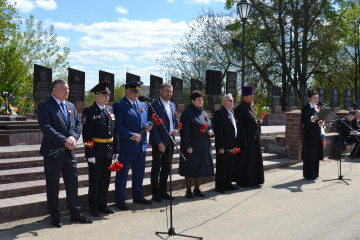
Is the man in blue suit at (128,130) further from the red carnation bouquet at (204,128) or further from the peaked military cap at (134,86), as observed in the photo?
the red carnation bouquet at (204,128)

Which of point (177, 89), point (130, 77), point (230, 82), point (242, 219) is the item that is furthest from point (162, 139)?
point (230, 82)

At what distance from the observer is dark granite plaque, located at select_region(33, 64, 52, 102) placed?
508 inches

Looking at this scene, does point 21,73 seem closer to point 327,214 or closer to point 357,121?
point 357,121

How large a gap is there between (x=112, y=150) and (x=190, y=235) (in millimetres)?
1678

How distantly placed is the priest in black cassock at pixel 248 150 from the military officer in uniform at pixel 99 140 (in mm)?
3116

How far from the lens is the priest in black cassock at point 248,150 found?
7.86 m

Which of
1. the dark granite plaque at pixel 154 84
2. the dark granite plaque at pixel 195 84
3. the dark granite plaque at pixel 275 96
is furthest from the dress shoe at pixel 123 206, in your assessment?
the dark granite plaque at pixel 275 96

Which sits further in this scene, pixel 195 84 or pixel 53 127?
pixel 195 84

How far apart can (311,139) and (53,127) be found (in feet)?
19.3

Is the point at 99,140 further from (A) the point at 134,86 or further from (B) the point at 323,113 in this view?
(B) the point at 323,113

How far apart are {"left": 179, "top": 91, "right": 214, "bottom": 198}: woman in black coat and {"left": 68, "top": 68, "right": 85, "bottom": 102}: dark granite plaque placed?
8150mm

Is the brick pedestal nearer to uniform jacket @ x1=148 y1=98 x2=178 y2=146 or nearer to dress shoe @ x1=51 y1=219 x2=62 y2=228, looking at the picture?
uniform jacket @ x1=148 y1=98 x2=178 y2=146

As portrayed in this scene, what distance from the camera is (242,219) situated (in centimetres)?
543

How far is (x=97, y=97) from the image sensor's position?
18.0 ft
